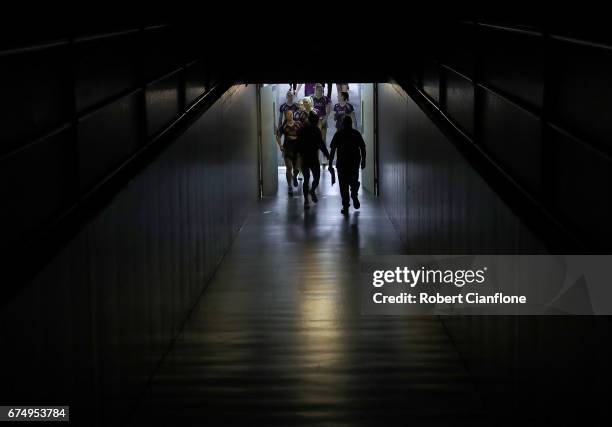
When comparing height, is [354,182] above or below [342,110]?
below

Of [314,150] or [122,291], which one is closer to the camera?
[122,291]

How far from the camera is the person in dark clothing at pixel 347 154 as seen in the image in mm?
13922

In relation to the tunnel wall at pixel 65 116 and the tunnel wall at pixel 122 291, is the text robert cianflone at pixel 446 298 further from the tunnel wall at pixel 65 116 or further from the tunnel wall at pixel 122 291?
the tunnel wall at pixel 65 116

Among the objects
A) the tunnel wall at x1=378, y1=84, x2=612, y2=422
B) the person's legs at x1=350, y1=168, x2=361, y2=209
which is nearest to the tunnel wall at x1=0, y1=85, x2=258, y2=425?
the tunnel wall at x1=378, y1=84, x2=612, y2=422

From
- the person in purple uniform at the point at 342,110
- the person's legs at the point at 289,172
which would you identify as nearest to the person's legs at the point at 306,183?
the person's legs at the point at 289,172

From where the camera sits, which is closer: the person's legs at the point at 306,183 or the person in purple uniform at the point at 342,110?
the person's legs at the point at 306,183

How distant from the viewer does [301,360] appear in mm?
7223

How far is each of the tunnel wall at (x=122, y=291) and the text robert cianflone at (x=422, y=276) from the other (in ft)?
5.76

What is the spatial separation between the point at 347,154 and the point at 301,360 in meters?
7.15

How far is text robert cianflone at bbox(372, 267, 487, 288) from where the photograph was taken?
7.14 metres

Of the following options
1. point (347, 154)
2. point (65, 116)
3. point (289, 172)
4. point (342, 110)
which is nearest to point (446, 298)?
point (65, 116)

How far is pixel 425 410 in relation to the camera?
20.0 ft

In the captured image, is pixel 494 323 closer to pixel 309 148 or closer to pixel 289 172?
pixel 309 148

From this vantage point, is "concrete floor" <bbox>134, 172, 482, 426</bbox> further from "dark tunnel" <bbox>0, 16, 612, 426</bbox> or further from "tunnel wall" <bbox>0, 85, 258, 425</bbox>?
"tunnel wall" <bbox>0, 85, 258, 425</bbox>
